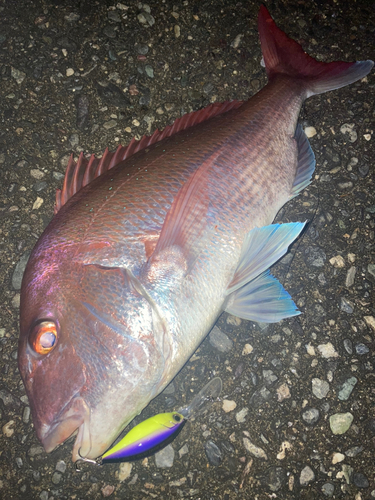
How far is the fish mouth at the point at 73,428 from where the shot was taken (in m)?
1.50

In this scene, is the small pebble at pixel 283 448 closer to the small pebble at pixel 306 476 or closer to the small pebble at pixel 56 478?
the small pebble at pixel 306 476

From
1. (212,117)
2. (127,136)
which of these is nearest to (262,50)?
(212,117)

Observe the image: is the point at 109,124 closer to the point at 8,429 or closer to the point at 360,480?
the point at 8,429

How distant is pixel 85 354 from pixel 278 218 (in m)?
1.42

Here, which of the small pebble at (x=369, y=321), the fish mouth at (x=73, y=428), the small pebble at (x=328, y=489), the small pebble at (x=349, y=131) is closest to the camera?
the fish mouth at (x=73, y=428)

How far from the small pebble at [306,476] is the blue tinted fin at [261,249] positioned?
103cm

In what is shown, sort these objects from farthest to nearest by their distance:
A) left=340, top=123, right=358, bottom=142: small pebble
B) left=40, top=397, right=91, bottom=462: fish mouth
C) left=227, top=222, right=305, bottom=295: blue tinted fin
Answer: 1. left=340, top=123, right=358, bottom=142: small pebble
2. left=227, top=222, right=305, bottom=295: blue tinted fin
3. left=40, top=397, right=91, bottom=462: fish mouth

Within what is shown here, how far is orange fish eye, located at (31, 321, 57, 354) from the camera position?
1560 millimetres

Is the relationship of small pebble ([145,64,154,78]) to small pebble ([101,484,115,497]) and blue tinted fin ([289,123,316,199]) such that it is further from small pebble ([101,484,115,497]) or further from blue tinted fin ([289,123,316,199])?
small pebble ([101,484,115,497])

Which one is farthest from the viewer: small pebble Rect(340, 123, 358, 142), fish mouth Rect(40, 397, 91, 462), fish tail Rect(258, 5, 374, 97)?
small pebble Rect(340, 123, 358, 142)

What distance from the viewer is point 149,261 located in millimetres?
1672

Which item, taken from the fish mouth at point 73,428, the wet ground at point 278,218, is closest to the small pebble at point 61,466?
the wet ground at point 278,218

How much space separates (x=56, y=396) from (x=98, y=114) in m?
1.81

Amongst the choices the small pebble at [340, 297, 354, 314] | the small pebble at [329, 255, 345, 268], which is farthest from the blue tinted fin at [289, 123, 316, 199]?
the small pebble at [340, 297, 354, 314]
